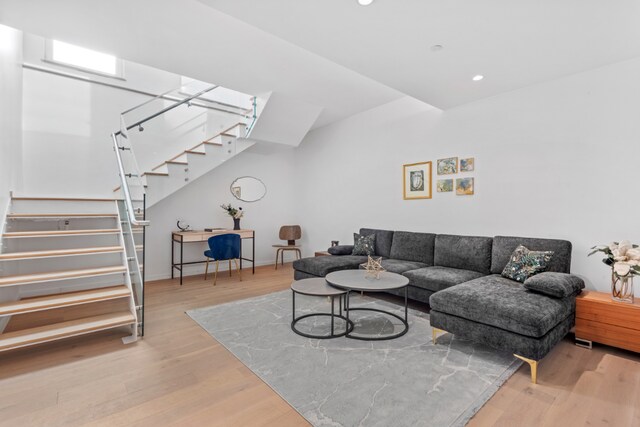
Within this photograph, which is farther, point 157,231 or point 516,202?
point 157,231

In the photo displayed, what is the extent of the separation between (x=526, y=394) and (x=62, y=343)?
12.1 feet

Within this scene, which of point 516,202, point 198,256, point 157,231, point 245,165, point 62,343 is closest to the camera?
point 62,343

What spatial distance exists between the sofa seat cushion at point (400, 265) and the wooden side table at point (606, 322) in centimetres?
160

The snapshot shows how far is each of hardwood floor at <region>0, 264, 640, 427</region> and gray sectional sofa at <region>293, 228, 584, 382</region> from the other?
0.75 feet

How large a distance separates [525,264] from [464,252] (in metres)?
0.76

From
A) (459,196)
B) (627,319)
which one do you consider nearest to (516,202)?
(459,196)

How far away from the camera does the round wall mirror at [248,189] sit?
19.5 ft

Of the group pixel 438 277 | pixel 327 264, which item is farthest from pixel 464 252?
pixel 327 264

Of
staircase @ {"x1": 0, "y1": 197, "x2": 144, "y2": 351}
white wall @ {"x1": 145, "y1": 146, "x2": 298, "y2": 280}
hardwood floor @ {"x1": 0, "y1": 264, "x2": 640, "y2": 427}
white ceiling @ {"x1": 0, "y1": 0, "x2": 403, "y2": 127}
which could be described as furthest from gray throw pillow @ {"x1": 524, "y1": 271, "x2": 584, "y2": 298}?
white wall @ {"x1": 145, "y1": 146, "x2": 298, "y2": 280}

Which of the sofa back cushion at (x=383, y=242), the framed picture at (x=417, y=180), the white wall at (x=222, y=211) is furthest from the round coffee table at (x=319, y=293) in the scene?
the white wall at (x=222, y=211)

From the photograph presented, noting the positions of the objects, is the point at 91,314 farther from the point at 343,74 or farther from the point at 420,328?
the point at 343,74

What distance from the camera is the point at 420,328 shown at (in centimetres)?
297

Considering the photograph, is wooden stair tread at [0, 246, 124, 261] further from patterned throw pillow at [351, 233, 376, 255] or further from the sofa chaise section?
the sofa chaise section

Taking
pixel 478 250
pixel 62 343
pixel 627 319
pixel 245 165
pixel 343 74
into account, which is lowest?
pixel 62 343
